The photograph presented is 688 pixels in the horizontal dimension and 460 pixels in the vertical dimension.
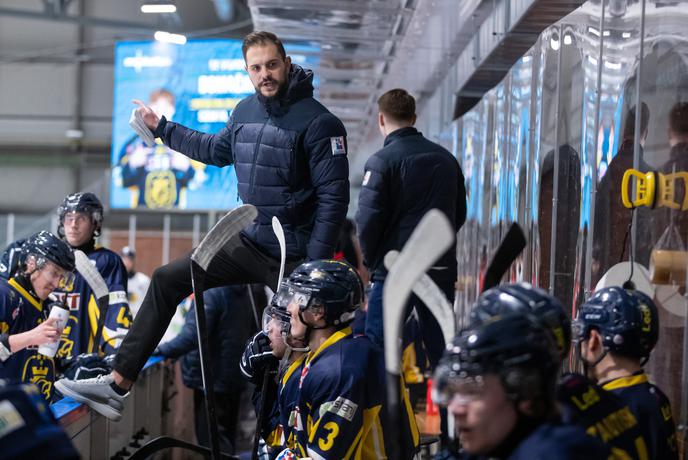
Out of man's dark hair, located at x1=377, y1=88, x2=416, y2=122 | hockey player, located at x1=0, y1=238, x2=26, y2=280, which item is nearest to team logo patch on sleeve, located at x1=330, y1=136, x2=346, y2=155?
man's dark hair, located at x1=377, y1=88, x2=416, y2=122

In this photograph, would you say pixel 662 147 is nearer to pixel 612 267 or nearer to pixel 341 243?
pixel 612 267

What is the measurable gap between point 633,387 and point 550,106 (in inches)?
67.6

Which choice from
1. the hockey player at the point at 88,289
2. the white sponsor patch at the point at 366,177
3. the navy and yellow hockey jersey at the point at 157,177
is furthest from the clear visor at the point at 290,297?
the navy and yellow hockey jersey at the point at 157,177

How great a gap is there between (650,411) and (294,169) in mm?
1658

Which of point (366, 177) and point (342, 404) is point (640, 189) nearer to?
point (342, 404)

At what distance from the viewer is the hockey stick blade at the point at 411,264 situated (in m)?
1.69

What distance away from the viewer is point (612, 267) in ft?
10.7

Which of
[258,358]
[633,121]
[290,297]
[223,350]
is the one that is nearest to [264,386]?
[258,358]

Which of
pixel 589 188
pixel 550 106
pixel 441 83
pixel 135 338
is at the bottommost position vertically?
pixel 135 338

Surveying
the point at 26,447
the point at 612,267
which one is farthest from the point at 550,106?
the point at 26,447

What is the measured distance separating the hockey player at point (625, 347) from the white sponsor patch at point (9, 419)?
1.43 metres

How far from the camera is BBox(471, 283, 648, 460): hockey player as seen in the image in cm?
201

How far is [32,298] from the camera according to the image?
4.10m

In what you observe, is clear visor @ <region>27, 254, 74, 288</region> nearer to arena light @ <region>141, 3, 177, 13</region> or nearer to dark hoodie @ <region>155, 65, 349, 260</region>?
dark hoodie @ <region>155, 65, 349, 260</region>
